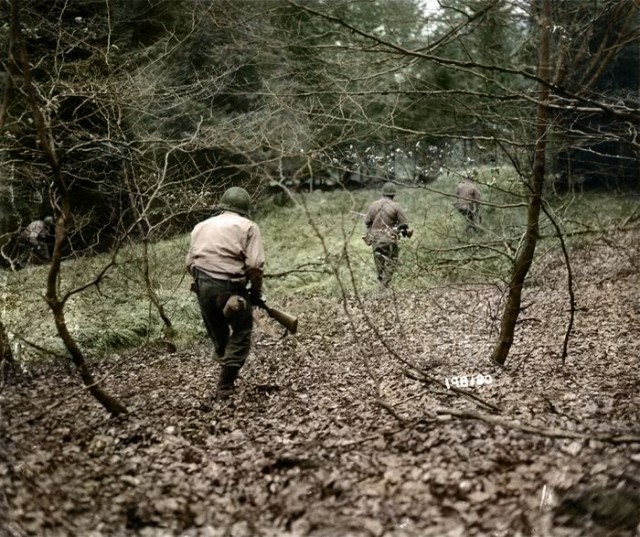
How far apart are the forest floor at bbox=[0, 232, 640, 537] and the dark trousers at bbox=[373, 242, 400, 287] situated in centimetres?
312

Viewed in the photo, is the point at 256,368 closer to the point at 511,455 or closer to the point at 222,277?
the point at 222,277

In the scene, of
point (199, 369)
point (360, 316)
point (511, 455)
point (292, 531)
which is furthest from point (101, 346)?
point (511, 455)

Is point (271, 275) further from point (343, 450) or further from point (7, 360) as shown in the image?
point (343, 450)

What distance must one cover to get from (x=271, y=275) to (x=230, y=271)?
4771 millimetres

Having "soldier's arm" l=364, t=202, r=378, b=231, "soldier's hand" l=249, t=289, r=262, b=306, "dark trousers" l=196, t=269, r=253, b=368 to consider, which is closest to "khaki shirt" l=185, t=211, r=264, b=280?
"dark trousers" l=196, t=269, r=253, b=368

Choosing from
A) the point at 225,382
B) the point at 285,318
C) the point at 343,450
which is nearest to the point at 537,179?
the point at 285,318

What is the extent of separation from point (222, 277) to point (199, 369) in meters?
2.50

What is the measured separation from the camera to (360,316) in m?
10.0

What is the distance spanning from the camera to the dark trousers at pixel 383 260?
34.7ft

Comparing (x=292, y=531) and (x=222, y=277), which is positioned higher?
(x=222, y=277)

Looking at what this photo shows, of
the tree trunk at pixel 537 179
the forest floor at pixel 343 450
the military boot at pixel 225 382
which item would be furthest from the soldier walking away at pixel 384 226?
the military boot at pixel 225 382

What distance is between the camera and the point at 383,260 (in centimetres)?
1126

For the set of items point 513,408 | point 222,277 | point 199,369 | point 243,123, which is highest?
point 243,123

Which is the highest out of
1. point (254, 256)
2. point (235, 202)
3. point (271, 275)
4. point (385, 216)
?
point (235, 202)
